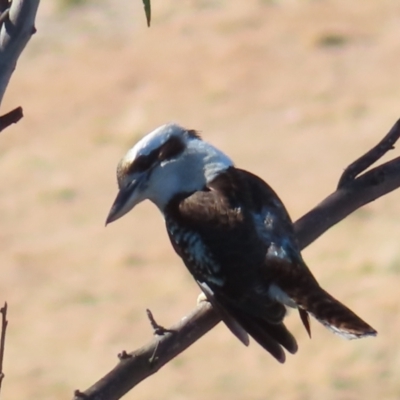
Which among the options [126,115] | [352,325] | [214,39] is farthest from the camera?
[214,39]

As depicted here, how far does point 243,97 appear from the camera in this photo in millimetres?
14875

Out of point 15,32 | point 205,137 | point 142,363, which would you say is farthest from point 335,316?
point 205,137

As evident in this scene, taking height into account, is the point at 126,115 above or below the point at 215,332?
above

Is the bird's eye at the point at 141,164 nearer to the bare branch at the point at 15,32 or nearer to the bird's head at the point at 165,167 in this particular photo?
the bird's head at the point at 165,167

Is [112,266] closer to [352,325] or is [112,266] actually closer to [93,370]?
[93,370]

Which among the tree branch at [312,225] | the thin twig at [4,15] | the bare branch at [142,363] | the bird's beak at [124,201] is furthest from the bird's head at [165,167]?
the thin twig at [4,15]

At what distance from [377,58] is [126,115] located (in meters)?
3.66

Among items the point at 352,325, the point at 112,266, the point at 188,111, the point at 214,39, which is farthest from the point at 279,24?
the point at 352,325

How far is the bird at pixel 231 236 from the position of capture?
4262mm

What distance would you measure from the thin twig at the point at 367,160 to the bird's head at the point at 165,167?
0.86 meters

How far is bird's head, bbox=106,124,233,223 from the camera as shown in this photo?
475 centimetres

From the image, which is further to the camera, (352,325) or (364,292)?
(364,292)

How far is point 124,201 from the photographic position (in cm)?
462

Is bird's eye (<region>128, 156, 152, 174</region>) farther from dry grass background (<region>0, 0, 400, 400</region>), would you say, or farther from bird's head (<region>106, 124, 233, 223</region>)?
dry grass background (<region>0, 0, 400, 400</region>)
